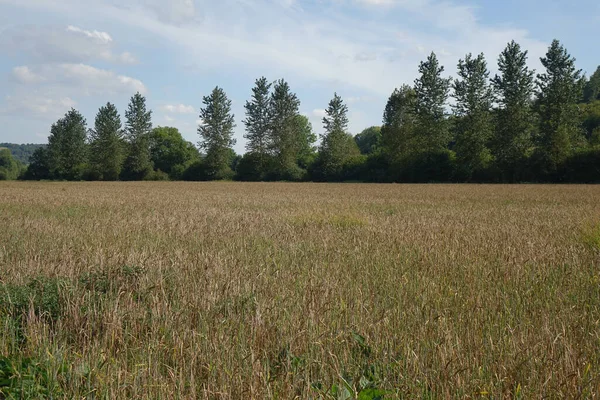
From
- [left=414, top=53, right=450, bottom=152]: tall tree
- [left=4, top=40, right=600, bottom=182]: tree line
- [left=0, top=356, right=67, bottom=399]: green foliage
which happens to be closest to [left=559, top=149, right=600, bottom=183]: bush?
[left=4, top=40, right=600, bottom=182]: tree line

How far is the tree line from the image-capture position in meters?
46.9

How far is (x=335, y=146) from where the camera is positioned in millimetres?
65938

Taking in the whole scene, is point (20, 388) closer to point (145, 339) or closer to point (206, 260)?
point (145, 339)

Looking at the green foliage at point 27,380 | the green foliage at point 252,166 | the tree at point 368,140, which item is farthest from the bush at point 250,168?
the green foliage at point 27,380

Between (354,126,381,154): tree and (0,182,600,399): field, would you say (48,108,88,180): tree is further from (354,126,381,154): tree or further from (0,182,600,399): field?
(0,182,600,399): field

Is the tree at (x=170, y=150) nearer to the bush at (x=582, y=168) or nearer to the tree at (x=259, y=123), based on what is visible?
the tree at (x=259, y=123)

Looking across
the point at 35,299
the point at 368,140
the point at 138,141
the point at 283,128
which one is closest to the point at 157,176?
the point at 138,141

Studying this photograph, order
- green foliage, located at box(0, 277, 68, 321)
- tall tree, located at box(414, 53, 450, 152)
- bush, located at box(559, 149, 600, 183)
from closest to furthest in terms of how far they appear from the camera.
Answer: green foliage, located at box(0, 277, 68, 321)
bush, located at box(559, 149, 600, 183)
tall tree, located at box(414, 53, 450, 152)

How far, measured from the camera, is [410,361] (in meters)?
2.73

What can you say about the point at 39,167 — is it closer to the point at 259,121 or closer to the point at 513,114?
the point at 259,121

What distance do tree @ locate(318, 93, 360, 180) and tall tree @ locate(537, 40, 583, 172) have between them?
87.7 feet

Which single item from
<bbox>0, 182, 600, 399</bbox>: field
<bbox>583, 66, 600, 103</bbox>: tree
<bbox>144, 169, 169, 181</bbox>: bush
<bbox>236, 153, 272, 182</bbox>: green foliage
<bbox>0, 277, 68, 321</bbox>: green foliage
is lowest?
<bbox>0, 182, 600, 399</bbox>: field

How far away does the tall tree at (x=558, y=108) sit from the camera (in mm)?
44812

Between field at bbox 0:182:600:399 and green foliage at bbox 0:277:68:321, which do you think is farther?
green foliage at bbox 0:277:68:321
